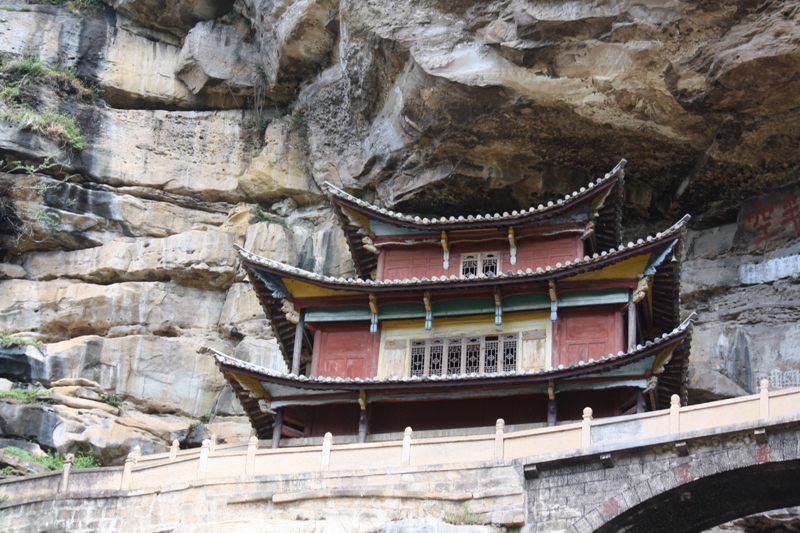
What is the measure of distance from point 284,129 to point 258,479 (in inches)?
881

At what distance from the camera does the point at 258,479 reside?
26.0m

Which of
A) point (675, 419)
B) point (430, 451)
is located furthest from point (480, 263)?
point (675, 419)

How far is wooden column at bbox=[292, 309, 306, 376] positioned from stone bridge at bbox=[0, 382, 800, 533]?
5.41 metres

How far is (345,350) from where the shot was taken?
32.7 meters

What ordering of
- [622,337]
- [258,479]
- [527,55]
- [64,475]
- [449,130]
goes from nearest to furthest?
[258,479] < [64,475] < [622,337] < [527,55] < [449,130]

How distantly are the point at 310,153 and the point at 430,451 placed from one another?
21.0 metres

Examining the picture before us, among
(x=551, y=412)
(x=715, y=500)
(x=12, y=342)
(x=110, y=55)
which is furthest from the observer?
(x=110, y=55)

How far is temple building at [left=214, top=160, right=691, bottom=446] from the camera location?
29.5 meters

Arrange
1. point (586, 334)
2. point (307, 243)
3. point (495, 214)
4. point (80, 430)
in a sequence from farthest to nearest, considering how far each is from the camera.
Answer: point (307, 243)
point (80, 430)
point (495, 214)
point (586, 334)

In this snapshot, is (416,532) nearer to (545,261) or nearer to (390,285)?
(390,285)

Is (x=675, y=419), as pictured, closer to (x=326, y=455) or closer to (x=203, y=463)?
(x=326, y=455)

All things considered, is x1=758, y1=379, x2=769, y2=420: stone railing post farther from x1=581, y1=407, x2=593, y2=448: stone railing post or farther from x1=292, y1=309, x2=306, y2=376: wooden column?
x1=292, y1=309, x2=306, y2=376: wooden column

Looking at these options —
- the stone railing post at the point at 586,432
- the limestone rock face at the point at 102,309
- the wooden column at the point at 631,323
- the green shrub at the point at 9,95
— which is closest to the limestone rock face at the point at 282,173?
the limestone rock face at the point at 102,309

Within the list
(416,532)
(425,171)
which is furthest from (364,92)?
(416,532)
